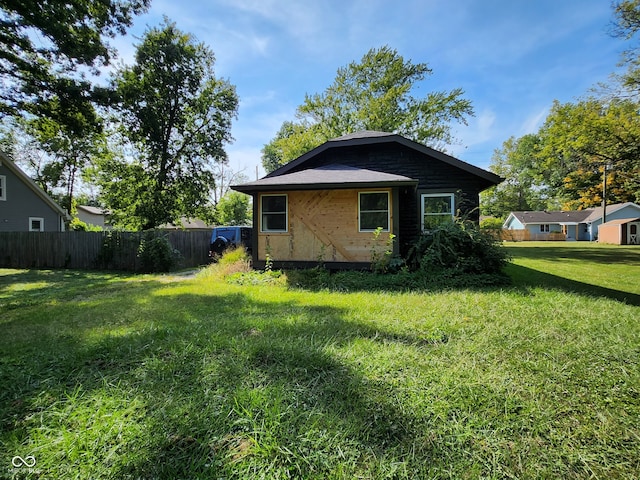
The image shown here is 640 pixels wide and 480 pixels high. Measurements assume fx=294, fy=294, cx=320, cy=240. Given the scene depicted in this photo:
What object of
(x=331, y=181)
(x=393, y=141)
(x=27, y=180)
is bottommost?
(x=331, y=181)

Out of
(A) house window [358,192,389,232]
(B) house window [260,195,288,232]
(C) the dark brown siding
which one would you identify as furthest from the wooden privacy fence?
(A) house window [358,192,389,232]

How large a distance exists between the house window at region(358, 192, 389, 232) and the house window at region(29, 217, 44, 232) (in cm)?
2150

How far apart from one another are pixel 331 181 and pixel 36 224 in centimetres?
2121

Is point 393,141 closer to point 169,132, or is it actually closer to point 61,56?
point 61,56

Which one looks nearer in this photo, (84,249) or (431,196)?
(431,196)

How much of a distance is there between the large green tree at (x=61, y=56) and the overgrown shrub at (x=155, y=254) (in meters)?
5.90

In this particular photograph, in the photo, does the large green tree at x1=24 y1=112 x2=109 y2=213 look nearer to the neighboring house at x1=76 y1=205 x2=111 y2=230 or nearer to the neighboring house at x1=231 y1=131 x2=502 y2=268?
the neighboring house at x1=76 y1=205 x2=111 y2=230

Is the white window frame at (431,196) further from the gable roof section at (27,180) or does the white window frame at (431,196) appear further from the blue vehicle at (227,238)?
the gable roof section at (27,180)

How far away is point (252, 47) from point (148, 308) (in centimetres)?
846

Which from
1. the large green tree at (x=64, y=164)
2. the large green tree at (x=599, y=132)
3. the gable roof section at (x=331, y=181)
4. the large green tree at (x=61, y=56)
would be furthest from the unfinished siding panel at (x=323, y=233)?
the large green tree at (x=64, y=164)

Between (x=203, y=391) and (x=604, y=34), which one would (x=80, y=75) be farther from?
(x=604, y=34)

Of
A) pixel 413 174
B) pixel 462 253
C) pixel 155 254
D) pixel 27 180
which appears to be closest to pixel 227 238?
pixel 155 254

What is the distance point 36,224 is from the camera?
18828 mm

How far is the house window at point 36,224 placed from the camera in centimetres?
1844
